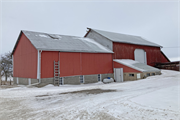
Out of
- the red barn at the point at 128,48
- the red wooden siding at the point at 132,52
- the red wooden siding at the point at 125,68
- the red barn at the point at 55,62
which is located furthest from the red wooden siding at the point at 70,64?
the red wooden siding at the point at 132,52

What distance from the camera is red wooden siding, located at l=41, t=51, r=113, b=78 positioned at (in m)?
16.8

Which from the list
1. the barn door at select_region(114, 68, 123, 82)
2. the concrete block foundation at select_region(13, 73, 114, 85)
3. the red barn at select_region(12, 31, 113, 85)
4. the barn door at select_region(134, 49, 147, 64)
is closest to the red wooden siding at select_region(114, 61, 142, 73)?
the barn door at select_region(114, 68, 123, 82)

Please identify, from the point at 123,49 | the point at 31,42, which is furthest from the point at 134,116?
the point at 123,49

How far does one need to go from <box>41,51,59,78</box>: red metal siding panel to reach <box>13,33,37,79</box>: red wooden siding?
38.9 inches

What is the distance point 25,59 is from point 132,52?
1862cm

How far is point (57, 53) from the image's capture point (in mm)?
17719

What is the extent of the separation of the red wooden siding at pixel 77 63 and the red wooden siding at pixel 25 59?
4.49 feet

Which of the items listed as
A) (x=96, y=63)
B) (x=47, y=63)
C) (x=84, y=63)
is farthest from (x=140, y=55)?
(x=47, y=63)

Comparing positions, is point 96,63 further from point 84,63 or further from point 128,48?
point 128,48

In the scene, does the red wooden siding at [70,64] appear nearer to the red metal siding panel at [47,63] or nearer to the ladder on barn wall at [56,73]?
the ladder on barn wall at [56,73]

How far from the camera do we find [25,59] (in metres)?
19.2

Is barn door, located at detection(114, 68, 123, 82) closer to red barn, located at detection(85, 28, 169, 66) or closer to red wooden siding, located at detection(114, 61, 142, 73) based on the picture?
red wooden siding, located at detection(114, 61, 142, 73)

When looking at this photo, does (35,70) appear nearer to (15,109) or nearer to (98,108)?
(15,109)

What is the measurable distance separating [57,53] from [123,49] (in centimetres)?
1297
